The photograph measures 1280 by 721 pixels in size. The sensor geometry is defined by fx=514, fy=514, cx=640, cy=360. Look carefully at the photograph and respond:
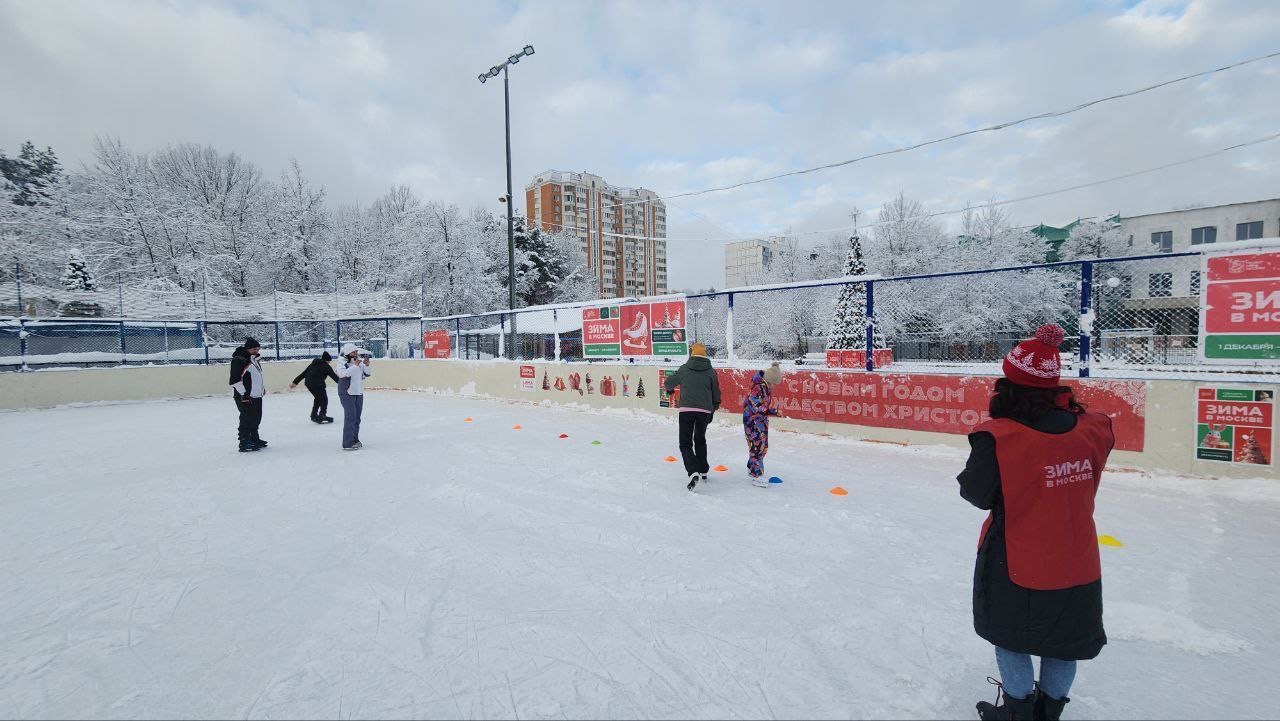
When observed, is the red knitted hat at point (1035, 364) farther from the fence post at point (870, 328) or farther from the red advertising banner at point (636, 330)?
the red advertising banner at point (636, 330)

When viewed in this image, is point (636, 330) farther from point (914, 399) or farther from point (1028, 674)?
point (1028, 674)

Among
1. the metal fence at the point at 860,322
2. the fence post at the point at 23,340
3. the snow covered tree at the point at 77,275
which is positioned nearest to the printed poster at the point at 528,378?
the metal fence at the point at 860,322

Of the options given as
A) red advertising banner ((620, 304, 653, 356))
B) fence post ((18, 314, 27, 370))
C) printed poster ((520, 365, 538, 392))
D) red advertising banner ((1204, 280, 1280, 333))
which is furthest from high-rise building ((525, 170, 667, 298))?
red advertising banner ((1204, 280, 1280, 333))

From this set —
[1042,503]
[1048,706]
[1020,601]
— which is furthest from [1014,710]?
[1042,503]

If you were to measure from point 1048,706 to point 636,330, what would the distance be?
856 cm

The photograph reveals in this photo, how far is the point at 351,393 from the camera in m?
7.64

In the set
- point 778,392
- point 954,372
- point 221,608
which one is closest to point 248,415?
point 221,608

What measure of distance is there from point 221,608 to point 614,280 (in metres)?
83.7

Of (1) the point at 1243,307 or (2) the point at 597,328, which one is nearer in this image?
(1) the point at 1243,307

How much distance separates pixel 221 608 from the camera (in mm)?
3148

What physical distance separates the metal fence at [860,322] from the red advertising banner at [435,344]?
4 centimetres

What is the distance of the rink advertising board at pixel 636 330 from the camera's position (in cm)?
942

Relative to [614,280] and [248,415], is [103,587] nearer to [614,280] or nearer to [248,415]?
[248,415]

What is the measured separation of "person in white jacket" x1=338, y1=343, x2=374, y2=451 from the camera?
7.48 metres
